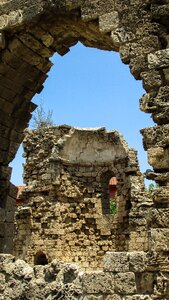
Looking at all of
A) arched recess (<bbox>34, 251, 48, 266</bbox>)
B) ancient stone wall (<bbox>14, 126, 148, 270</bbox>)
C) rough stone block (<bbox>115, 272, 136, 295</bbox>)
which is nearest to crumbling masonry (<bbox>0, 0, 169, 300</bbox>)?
rough stone block (<bbox>115, 272, 136, 295</bbox>)

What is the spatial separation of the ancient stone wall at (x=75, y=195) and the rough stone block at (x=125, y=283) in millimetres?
8930

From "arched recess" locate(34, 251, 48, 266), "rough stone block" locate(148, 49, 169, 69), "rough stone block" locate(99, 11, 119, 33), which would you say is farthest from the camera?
"arched recess" locate(34, 251, 48, 266)

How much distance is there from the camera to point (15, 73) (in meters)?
7.61

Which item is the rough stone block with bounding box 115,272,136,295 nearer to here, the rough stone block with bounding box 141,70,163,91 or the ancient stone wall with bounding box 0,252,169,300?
the ancient stone wall with bounding box 0,252,169,300

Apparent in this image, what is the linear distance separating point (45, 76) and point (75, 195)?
779 centimetres

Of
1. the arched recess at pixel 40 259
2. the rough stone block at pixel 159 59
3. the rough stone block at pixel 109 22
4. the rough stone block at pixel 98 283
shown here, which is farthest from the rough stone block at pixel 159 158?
the arched recess at pixel 40 259

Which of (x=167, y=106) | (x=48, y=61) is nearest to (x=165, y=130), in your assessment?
(x=167, y=106)

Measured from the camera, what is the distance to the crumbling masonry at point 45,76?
519 cm

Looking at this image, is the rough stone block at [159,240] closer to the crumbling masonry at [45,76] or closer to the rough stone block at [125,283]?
the crumbling masonry at [45,76]

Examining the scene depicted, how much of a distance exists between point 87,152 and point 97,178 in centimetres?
109

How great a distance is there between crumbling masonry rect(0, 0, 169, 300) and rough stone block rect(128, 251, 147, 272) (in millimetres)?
12

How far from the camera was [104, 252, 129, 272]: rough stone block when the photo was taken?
527cm

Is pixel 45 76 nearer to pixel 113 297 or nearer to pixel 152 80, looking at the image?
pixel 152 80

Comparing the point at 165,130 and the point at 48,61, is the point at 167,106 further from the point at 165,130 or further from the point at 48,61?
the point at 48,61
